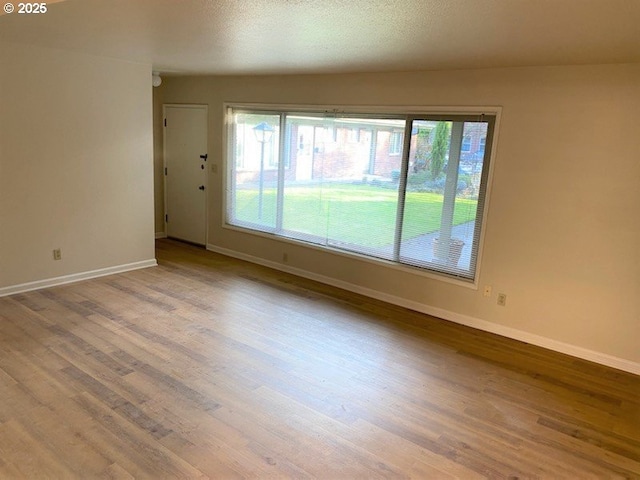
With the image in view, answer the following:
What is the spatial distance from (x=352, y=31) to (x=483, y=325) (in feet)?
9.41

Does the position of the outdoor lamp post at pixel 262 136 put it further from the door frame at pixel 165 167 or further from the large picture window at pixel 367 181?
the door frame at pixel 165 167

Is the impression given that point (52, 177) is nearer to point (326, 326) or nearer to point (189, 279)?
point (189, 279)

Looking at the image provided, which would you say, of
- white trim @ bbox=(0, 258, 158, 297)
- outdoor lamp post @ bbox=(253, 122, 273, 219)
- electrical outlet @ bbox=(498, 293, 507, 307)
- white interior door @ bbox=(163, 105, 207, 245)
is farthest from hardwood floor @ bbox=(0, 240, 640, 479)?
white interior door @ bbox=(163, 105, 207, 245)

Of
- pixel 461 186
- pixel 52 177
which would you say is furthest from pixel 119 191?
pixel 461 186

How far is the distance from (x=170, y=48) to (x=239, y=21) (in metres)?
1.46

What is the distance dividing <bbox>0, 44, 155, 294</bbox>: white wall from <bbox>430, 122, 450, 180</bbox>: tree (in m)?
3.23

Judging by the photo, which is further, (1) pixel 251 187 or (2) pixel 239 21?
(1) pixel 251 187

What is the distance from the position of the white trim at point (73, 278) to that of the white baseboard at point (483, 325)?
1.57 metres

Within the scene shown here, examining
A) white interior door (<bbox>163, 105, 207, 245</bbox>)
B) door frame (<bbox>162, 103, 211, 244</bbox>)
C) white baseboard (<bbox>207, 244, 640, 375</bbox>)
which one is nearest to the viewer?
white baseboard (<bbox>207, 244, 640, 375</bbox>)

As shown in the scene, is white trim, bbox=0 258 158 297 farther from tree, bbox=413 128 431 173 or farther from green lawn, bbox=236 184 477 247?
tree, bbox=413 128 431 173

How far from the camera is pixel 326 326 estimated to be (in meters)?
4.13

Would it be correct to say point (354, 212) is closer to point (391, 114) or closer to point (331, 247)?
point (331, 247)

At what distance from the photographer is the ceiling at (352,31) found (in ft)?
7.41

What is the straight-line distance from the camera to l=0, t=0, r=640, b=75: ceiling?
2.26 metres
